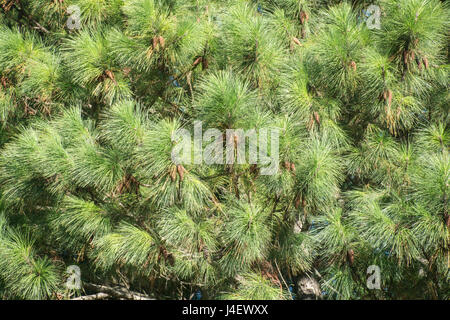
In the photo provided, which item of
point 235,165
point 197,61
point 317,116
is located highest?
point 197,61

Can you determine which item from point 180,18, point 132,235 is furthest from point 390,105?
point 132,235

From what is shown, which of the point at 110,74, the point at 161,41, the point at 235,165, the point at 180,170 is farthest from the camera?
the point at 110,74

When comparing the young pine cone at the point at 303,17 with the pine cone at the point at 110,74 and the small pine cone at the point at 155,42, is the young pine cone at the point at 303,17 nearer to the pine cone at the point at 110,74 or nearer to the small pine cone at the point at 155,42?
the small pine cone at the point at 155,42

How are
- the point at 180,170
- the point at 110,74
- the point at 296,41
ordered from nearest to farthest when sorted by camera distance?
the point at 180,170 → the point at 110,74 → the point at 296,41

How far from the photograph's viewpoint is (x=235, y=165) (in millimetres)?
2707

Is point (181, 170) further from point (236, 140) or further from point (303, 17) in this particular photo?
point (303, 17)

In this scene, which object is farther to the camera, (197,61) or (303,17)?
(303,17)

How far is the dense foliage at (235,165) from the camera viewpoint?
267 cm

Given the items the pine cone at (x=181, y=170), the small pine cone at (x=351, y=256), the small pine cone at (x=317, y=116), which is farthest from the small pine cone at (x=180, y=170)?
the small pine cone at (x=351, y=256)

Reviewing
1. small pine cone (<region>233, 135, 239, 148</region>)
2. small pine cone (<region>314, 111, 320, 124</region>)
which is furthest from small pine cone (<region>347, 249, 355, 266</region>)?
small pine cone (<region>233, 135, 239, 148</region>)

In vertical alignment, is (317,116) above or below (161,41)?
below

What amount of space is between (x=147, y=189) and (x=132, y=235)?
253mm

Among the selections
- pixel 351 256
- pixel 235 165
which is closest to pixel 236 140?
pixel 235 165
